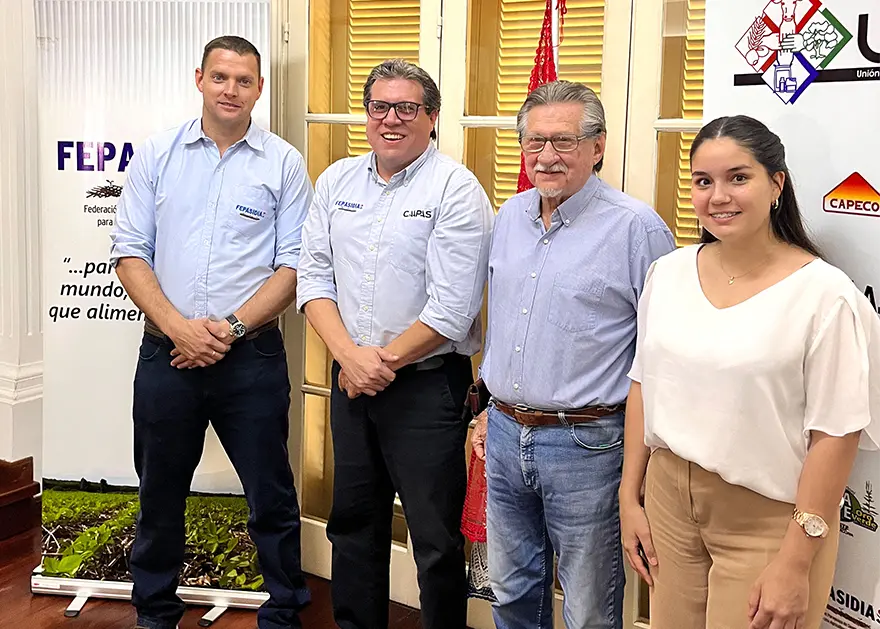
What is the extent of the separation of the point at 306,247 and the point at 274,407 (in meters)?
0.52

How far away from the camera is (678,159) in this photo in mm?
2500

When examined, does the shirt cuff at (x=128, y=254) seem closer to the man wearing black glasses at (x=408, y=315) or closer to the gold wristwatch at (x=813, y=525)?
the man wearing black glasses at (x=408, y=315)

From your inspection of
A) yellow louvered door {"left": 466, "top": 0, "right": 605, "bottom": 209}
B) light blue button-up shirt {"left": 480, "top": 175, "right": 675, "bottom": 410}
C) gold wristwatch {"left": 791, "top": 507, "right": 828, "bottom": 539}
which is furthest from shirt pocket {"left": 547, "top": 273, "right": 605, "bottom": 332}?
yellow louvered door {"left": 466, "top": 0, "right": 605, "bottom": 209}

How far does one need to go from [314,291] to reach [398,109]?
53cm

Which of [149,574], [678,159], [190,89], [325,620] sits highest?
[190,89]

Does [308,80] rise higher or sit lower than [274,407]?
higher

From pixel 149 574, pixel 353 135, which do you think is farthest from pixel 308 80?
pixel 149 574

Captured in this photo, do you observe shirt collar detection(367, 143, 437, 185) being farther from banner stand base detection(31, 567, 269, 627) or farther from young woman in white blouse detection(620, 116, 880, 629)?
banner stand base detection(31, 567, 269, 627)

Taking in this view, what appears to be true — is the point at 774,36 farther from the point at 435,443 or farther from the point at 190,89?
the point at 190,89

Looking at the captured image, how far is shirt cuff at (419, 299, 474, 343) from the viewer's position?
7.68 ft

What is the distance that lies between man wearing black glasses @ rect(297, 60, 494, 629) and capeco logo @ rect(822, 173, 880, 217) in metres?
0.87

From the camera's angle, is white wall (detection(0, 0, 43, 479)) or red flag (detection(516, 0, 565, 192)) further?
white wall (detection(0, 0, 43, 479))

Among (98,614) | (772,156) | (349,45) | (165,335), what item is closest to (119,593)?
(98,614)

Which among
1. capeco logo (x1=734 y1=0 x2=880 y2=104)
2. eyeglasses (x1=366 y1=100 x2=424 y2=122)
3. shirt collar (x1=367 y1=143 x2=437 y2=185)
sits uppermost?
capeco logo (x1=734 y1=0 x2=880 y2=104)
